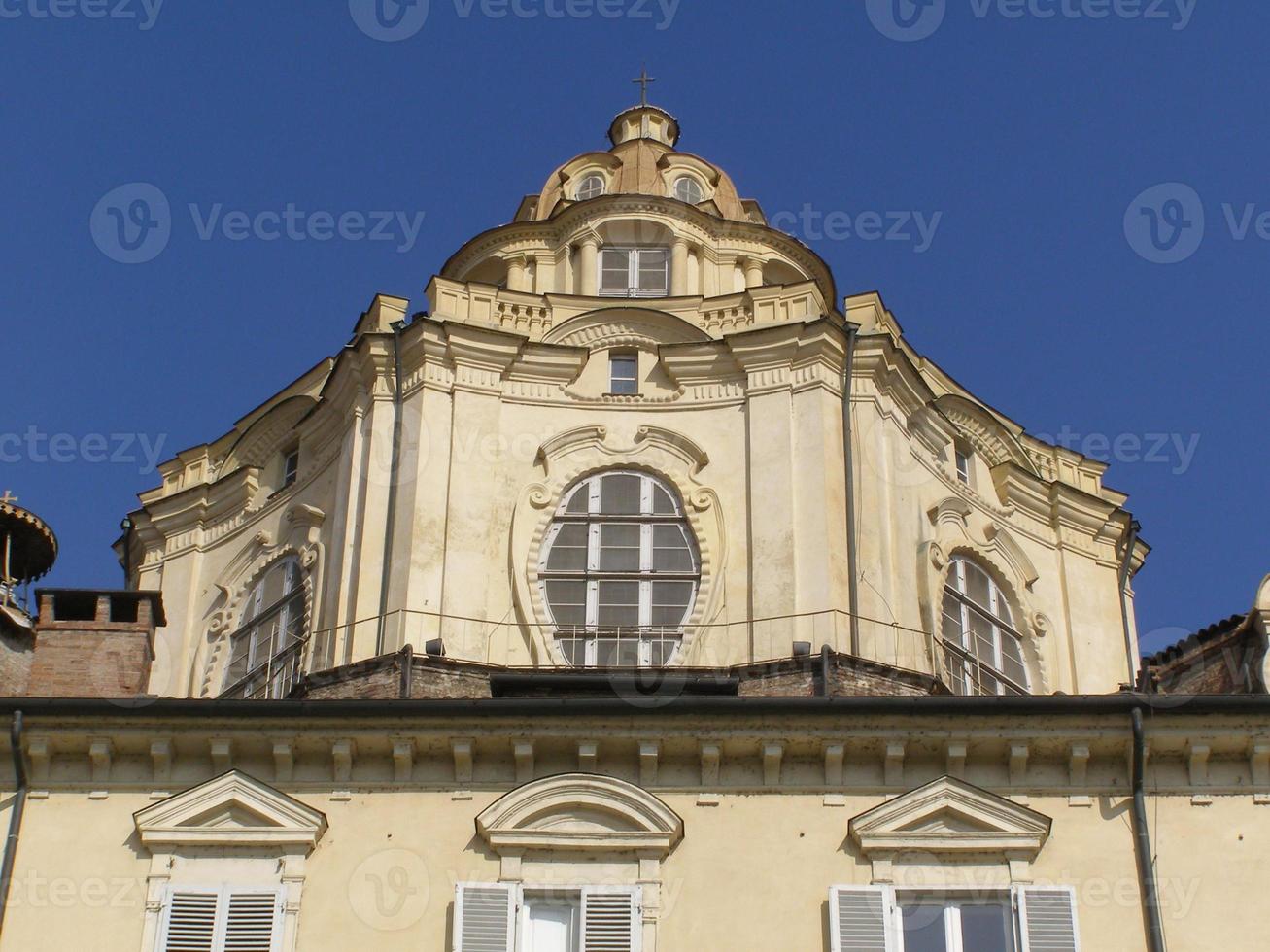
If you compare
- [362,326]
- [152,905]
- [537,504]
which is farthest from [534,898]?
[362,326]

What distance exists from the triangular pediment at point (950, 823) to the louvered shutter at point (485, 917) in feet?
12.0

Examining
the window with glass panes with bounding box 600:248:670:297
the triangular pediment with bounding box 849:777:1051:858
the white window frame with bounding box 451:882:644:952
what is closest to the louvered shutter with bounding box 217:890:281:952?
the white window frame with bounding box 451:882:644:952

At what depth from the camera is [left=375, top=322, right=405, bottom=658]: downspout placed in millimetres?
33094

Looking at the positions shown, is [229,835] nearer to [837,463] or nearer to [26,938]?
[26,938]

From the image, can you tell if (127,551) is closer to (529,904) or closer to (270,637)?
(270,637)

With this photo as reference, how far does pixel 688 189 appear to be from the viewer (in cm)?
4328

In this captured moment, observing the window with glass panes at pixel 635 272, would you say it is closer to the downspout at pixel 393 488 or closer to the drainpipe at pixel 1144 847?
the downspout at pixel 393 488

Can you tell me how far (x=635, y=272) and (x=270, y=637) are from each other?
881cm

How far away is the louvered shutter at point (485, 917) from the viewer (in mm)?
25516

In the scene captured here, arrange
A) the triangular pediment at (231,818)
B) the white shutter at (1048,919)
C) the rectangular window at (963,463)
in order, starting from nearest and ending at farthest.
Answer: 1. the white shutter at (1048,919)
2. the triangular pediment at (231,818)
3. the rectangular window at (963,463)

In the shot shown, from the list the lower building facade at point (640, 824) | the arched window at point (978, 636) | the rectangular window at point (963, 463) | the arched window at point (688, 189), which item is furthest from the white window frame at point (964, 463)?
the lower building facade at point (640, 824)

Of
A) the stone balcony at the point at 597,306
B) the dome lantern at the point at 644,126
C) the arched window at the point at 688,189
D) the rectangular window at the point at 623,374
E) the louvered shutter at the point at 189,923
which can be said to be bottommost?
the louvered shutter at the point at 189,923

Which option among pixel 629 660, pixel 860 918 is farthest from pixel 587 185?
pixel 860 918

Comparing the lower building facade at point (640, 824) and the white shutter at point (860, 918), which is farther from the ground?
the lower building facade at point (640, 824)
